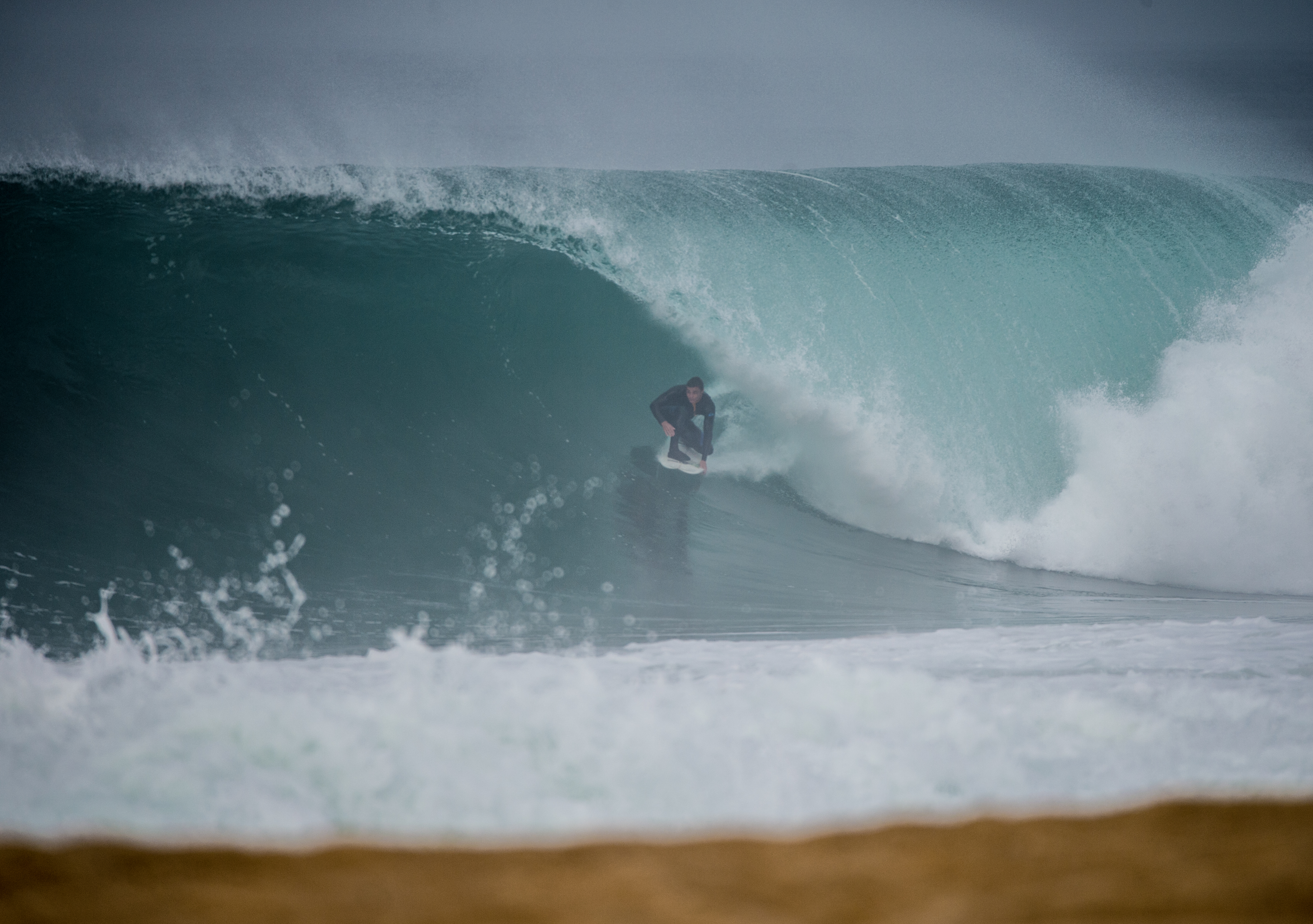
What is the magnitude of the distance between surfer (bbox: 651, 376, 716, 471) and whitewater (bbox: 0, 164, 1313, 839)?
28 centimetres

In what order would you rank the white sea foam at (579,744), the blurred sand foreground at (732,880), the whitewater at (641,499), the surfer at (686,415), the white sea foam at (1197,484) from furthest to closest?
1. the white sea foam at (1197,484)
2. the surfer at (686,415)
3. the whitewater at (641,499)
4. the white sea foam at (579,744)
5. the blurred sand foreground at (732,880)

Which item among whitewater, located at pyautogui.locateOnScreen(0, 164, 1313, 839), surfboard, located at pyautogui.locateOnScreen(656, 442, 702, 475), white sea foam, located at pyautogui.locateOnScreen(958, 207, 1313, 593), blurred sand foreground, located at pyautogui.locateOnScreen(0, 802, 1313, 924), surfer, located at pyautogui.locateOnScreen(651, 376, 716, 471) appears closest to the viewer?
blurred sand foreground, located at pyautogui.locateOnScreen(0, 802, 1313, 924)

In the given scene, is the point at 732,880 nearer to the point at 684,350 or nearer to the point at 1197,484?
the point at 684,350

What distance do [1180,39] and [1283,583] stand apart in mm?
6609

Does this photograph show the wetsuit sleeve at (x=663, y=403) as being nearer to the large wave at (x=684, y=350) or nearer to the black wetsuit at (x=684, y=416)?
the black wetsuit at (x=684, y=416)

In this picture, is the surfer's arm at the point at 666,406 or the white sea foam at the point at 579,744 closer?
the white sea foam at the point at 579,744

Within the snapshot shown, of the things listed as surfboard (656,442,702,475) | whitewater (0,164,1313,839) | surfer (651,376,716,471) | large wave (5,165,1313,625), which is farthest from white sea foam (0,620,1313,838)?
surfboard (656,442,702,475)

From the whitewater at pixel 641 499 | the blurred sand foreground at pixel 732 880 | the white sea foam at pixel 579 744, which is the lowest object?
the blurred sand foreground at pixel 732 880

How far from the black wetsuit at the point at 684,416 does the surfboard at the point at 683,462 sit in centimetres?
6

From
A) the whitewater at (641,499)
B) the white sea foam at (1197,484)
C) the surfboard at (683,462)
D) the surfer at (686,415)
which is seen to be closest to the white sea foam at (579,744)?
the whitewater at (641,499)

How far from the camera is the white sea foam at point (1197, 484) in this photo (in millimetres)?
4789

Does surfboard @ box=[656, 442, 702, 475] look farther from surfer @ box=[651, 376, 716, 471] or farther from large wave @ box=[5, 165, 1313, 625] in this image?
large wave @ box=[5, 165, 1313, 625]

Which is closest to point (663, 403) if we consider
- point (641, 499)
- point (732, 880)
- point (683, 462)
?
point (683, 462)

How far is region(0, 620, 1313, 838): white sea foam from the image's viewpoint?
28.6 inches
